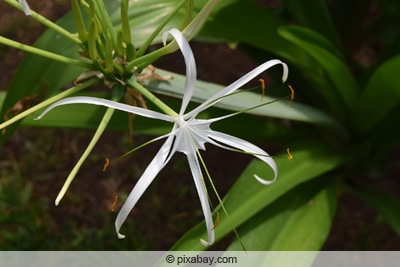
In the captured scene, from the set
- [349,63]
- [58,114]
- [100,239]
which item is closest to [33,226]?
[100,239]

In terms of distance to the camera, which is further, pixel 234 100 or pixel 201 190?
pixel 234 100

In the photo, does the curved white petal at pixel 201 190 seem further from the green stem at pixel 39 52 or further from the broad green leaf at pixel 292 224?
the broad green leaf at pixel 292 224

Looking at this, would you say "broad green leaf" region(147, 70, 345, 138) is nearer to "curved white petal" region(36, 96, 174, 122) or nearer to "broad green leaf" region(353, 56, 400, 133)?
"broad green leaf" region(353, 56, 400, 133)

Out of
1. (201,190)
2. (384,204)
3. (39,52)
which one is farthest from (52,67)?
(384,204)

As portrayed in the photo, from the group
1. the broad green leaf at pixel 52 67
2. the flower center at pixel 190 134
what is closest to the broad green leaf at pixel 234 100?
the broad green leaf at pixel 52 67

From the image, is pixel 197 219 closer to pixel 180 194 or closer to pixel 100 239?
pixel 180 194

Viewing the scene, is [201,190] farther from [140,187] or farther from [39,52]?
[39,52]

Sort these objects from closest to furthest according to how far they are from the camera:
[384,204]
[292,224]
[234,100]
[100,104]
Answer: [100,104] → [234,100] → [292,224] → [384,204]
